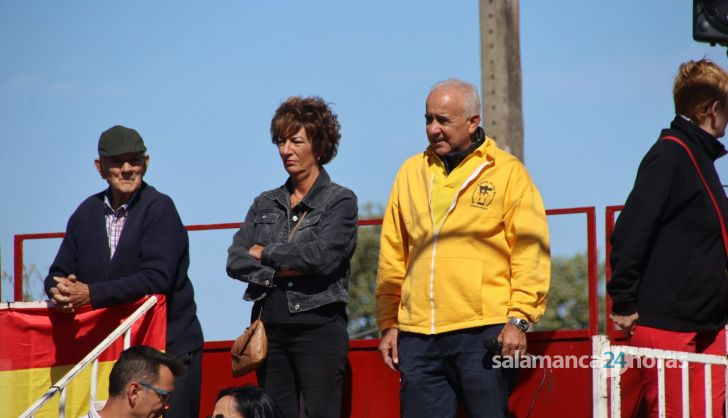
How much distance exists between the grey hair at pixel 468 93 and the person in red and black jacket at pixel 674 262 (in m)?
0.99

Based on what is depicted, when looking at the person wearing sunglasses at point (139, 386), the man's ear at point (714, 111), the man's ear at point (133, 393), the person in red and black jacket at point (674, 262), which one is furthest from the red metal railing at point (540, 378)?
the man's ear at point (133, 393)

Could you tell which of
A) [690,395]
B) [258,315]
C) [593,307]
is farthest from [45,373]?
[690,395]

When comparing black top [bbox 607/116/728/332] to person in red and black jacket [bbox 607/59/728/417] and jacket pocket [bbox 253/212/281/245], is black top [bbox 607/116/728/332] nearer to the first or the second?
person in red and black jacket [bbox 607/59/728/417]

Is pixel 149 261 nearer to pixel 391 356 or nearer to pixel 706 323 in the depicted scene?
pixel 391 356

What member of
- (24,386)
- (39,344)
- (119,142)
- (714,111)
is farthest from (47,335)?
(714,111)

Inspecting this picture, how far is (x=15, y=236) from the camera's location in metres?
8.34

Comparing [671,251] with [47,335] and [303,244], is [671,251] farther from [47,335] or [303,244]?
[47,335]


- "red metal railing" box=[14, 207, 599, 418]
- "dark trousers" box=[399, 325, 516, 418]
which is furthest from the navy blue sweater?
"dark trousers" box=[399, 325, 516, 418]

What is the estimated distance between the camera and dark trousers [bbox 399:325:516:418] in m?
5.64

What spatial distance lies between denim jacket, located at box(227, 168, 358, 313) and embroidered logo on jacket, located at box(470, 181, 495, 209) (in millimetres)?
849

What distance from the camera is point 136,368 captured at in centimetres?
554

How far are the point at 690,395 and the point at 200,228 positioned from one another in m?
3.72

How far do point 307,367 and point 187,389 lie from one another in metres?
0.68

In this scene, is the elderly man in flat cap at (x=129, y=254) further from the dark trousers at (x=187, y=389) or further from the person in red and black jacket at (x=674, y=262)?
the person in red and black jacket at (x=674, y=262)
